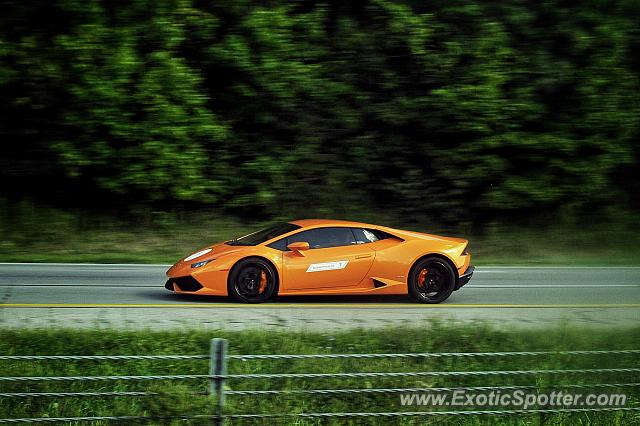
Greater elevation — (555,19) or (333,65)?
(555,19)

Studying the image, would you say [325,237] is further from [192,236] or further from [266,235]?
[192,236]

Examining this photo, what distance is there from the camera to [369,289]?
12383 mm

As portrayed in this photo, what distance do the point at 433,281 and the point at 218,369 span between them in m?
6.99

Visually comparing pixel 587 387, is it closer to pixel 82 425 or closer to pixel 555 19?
pixel 82 425

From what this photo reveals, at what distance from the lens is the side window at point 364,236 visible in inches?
495

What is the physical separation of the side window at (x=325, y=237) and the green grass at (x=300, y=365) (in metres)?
2.56

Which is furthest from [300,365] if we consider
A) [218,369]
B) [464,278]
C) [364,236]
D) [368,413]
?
A: [464,278]

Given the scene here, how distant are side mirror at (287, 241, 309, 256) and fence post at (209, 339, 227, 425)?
601 centimetres

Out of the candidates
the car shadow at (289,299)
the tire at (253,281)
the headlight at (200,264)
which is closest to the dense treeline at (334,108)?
the car shadow at (289,299)

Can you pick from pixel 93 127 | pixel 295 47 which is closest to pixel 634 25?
pixel 295 47

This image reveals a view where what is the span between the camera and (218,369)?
606cm

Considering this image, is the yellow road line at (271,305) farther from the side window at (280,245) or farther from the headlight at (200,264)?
the side window at (280,245)

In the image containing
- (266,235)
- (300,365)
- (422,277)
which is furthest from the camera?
(266,235)

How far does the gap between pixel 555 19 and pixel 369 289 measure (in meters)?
13.5
